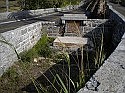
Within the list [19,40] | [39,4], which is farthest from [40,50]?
[39,4]

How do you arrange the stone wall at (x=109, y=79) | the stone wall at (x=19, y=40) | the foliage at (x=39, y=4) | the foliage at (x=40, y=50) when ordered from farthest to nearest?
the foliage at (x=39, y=4), the foliage at (x=40, y=50), the stone wall at (x=19, y=40), the stone wall at (x=109, y=79)

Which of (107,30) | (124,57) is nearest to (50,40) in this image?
(107,30)

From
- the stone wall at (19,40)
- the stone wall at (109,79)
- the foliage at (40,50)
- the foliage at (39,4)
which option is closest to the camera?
the stone wall at (109,79)

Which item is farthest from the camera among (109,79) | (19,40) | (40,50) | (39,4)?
(39,4)

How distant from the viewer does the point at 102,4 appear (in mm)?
19641

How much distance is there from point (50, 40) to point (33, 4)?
72.6 ft

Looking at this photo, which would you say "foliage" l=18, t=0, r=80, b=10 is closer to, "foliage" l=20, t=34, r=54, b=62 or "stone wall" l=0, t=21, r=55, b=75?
"stone wall" l=0, t=21, r=55, b=75

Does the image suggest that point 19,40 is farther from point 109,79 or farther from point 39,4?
point 39,4

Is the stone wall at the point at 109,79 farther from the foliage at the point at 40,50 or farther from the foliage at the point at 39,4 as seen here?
the foliage at the point at 39,4

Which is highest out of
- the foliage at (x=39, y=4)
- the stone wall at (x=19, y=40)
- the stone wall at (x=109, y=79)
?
the stone wall at (x=109, y=79)

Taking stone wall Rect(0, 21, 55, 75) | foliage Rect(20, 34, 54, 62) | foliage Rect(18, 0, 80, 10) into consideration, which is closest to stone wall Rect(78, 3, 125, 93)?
stone wall Rect(0, 21, 55, 75)

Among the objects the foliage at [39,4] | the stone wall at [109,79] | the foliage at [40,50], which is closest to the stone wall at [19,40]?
the foliage at [40,50]

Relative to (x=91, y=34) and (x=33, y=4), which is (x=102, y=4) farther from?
(x=33, y=4)

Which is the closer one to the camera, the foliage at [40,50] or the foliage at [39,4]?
the foliage at [40,50]
